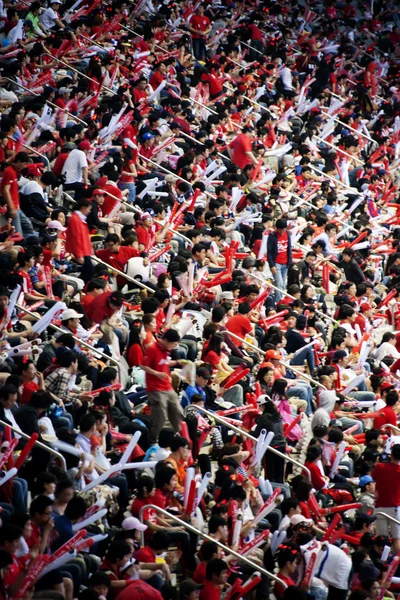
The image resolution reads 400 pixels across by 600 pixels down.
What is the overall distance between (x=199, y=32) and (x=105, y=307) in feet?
47.6

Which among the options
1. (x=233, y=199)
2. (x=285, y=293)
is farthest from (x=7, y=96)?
(x=285, y=293)

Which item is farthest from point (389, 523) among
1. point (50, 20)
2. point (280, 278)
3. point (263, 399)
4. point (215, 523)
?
point (50, 20)

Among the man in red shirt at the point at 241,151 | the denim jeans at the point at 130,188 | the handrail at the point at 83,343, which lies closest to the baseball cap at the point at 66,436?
the handrail at the point at 83,343

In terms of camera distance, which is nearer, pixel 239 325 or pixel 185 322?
pixel 185 322

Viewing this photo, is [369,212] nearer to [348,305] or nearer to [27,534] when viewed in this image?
[348,305]

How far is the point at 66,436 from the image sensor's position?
10289 mm

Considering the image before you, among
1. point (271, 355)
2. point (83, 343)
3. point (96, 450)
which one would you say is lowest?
point (271, 355)

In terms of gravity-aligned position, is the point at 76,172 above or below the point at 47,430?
below

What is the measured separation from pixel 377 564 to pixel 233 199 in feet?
29.9

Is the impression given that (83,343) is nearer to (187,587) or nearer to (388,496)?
(388,496)

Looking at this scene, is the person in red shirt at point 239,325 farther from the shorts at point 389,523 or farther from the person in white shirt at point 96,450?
the person in white shirt at point 96,450

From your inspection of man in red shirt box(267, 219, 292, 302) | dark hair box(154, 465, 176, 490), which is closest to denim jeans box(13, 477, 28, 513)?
dark hair box(154, 465, 176, 490)

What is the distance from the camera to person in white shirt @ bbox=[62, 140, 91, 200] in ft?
52.6

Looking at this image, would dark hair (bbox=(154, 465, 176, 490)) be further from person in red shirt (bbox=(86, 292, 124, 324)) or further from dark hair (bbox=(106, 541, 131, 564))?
person in red shirt (bbox=(86, 292, 124, 324))
